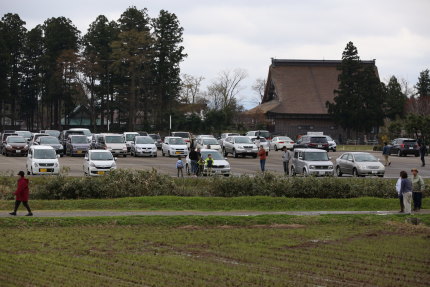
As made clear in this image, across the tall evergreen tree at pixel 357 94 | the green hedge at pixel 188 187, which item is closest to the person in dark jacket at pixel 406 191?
the green hedge at pixel 188 187

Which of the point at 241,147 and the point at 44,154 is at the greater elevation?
the point at 241,147

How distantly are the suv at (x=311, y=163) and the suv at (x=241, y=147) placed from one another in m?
15.4

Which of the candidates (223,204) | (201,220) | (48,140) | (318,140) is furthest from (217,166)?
(318,140)

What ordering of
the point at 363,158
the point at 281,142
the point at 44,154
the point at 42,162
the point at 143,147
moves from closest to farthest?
1. the point at 42,162
2. the point at 44,154
3. the point at 363,158
4. the point at 143,147
5. the point at 281,142

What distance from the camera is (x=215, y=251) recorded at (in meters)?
15.4

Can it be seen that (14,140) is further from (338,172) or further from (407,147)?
(407,147)

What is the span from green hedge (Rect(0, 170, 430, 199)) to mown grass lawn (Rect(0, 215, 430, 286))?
19.6 ft

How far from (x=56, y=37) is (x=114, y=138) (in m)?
42.9

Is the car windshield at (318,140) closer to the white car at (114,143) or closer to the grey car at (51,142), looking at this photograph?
the white car at (114,143)

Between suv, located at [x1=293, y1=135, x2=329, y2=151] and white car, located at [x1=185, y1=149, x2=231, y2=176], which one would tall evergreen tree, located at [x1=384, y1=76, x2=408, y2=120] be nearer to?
suv, located at [x1=293, y1=135, x2=329, y2=151]

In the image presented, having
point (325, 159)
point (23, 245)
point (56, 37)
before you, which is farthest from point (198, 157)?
point (56, 37)

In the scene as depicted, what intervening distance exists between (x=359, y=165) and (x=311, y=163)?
2424 mm

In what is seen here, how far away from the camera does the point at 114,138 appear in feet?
165

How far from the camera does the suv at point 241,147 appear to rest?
50688 millimetres
